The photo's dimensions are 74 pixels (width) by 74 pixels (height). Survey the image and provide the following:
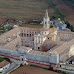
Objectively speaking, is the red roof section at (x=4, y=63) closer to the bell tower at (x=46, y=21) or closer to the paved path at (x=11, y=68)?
the paved path at (x=11, y=68)

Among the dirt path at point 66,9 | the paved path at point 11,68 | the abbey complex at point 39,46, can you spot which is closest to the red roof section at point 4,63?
the paved path at point 11,68

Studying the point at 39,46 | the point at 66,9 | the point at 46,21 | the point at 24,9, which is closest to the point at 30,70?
the point at 39,46

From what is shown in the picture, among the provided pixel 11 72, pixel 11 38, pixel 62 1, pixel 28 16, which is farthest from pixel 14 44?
pixel 62 1

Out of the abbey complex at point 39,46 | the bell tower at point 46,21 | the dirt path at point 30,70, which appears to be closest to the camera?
the dirt path at point 30,70

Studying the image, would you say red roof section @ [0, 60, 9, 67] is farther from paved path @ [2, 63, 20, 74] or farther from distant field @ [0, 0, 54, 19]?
distant field @ [0, 0, 54, 19]

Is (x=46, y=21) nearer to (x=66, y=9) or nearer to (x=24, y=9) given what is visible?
(x=24, y=9)

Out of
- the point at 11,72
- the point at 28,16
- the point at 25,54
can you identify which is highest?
the point at 28,16

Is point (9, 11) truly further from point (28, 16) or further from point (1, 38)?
point (1, 38)
